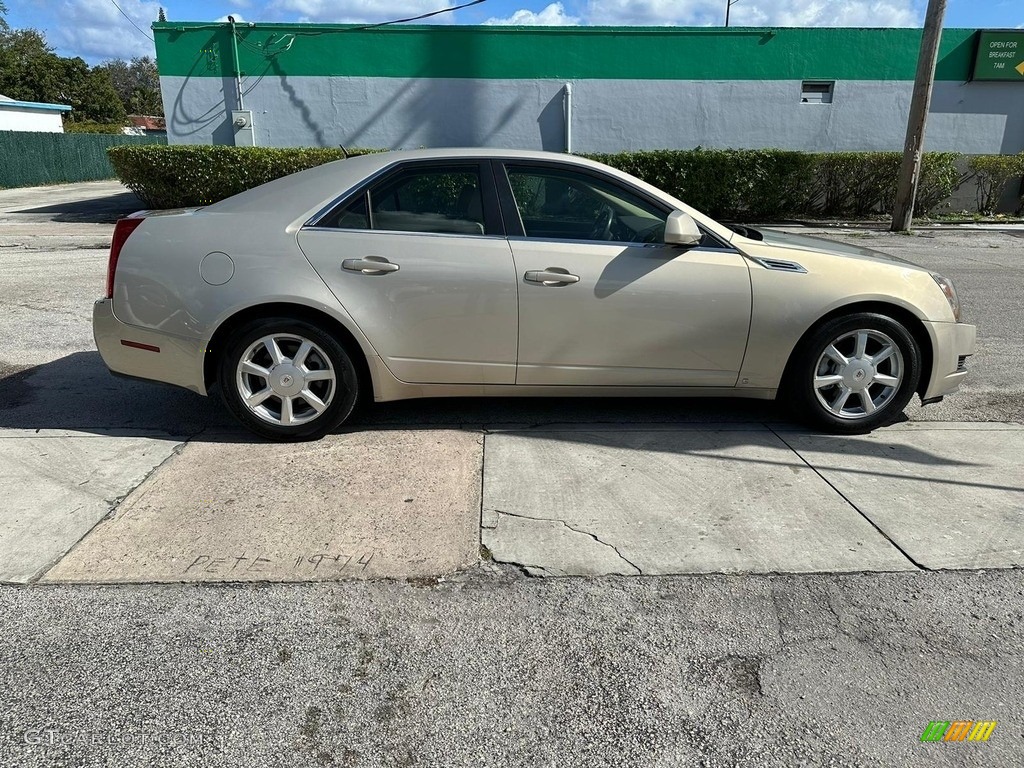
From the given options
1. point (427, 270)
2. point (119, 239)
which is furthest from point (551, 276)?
point (119, 239)

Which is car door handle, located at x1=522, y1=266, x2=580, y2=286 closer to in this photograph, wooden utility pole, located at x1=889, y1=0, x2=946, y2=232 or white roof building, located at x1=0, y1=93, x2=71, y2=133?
wooden utility pole, located at x1=889, y1=0, x2=946, y2=232

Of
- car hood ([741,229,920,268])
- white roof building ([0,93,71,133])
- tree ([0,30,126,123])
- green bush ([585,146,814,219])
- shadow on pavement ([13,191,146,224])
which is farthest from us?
tree ([0,30,126,123])

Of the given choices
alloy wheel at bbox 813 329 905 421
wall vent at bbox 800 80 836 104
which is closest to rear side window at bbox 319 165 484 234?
alloy wheel at bbox 813 329 905 421

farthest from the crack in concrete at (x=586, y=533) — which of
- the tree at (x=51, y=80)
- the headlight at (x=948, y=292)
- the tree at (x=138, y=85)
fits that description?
the tree at (x=138, y=85)

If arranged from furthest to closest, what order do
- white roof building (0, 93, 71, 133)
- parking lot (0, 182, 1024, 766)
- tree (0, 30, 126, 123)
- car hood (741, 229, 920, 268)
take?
tree (0, 30, 126, 123), white roof building (0, 93, 71, 133), car hood (741, 229, 920, 268), parking lot (0, 182, 1024, 766)

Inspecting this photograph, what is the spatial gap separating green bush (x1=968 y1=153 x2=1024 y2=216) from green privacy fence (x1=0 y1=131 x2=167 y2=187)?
1238 inches

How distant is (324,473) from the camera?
4.06 meters

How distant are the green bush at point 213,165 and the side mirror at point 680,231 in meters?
13.9

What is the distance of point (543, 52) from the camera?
18406 millimetres

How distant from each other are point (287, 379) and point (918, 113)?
48.0 ft

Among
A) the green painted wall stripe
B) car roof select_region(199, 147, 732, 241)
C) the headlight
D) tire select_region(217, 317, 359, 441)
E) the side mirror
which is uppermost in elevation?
the green painted wall stripe

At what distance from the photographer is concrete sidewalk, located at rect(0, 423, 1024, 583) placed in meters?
3.25

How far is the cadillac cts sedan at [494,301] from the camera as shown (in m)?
4.28

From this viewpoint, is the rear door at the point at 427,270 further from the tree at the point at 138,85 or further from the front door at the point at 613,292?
the tree at the point at 138,85
